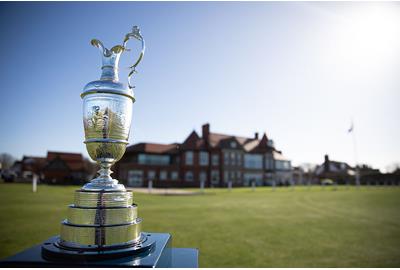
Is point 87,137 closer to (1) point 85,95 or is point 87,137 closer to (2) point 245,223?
(1) point 85,95

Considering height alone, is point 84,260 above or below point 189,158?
below

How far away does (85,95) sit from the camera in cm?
149

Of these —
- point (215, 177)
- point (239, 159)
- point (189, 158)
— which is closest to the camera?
point (189, 158)

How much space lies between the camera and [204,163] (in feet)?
147

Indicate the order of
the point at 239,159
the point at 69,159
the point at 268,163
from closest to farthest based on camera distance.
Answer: the point at 239,159
the point at 268,163
the point at 69,159

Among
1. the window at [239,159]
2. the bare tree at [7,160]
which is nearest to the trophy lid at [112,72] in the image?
the window at [239,159]

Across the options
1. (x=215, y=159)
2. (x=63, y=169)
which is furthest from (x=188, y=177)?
(x=63, y=169)

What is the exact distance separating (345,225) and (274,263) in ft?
17.9

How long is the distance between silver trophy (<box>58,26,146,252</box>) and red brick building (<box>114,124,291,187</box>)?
37407mm

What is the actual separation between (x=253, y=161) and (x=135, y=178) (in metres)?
22.3

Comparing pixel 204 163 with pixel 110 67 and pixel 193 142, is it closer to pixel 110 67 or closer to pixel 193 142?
pixel 193 142

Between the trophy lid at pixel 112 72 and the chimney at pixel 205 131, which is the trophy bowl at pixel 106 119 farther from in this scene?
the chimney at pixel 205 131

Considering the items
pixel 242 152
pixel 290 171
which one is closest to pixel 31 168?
pixel 242 152

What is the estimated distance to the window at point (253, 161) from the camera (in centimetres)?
4881
